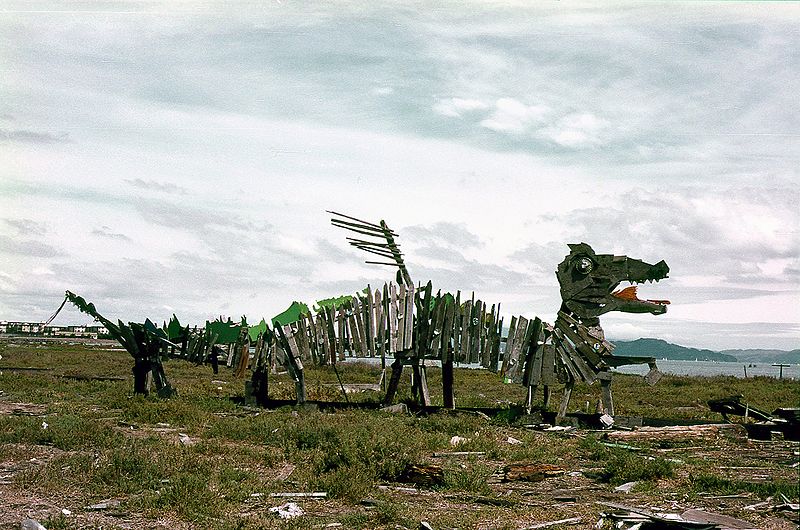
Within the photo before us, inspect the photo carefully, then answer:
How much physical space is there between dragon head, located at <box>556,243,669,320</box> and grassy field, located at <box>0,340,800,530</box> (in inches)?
111

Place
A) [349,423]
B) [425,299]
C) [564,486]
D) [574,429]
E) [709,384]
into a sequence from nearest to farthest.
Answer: [564,486], [349,423], [574,429], [425,299], [709,384]

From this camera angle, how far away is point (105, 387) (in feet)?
70.1

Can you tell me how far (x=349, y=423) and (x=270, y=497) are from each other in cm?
526

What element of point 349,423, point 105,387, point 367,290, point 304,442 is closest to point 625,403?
point 367,290

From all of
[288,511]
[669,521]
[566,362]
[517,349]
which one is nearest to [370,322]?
[517,349]

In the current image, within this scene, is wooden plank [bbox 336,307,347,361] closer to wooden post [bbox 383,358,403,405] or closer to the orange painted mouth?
wooden post [bbox 383,358,403,405]

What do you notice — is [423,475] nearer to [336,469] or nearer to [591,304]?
[336,469]

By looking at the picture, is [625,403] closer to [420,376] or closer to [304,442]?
[420,376]

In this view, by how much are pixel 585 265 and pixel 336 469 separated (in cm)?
802

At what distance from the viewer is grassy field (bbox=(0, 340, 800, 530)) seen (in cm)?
760

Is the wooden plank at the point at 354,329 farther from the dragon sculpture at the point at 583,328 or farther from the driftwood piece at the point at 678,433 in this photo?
the driftwood piece at the point at 678,433

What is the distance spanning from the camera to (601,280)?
15562 millimetres

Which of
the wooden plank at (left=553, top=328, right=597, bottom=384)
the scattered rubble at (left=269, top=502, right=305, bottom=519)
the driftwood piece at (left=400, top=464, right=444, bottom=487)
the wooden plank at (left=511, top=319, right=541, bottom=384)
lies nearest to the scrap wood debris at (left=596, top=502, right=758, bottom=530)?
the driftwood piece at (left=400, top=464, right=444, bottom=487)

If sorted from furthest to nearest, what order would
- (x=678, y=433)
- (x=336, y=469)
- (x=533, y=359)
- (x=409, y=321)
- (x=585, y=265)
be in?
(x=409, y=321), (x=585, y=265), (x=533, y=359), (x=678, y=433), (x=336, y=469)
